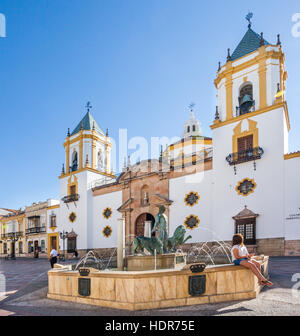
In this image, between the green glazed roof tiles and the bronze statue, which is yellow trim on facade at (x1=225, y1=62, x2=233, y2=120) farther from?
the bronze statue

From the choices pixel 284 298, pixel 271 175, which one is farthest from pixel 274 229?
pixel 284 298

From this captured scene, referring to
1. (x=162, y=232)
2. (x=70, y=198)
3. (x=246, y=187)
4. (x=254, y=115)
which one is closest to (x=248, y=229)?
(x=246, y=187)

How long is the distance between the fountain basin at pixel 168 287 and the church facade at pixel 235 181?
20.2 feet

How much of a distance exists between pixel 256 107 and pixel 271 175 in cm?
459

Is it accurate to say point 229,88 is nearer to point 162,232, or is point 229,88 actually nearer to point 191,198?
point 191,198

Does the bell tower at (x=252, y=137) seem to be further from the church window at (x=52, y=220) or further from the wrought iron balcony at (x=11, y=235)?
the wrought iron balcony at (x=11, y=235)

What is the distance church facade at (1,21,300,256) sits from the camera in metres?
17.1

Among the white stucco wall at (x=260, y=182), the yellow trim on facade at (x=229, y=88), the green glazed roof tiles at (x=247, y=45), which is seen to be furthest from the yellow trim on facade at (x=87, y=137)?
the green glazed roof tiles at (x=247, y=45)

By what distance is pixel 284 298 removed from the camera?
6434mm

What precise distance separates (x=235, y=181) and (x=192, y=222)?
4.19 metres

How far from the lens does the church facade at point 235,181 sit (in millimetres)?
17078

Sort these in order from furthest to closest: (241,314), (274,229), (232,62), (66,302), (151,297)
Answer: (232,62) < (274,229) < (66,302) < (151,297) < (241,314)

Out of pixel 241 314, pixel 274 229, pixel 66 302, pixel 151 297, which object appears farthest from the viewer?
pixel 274 229
